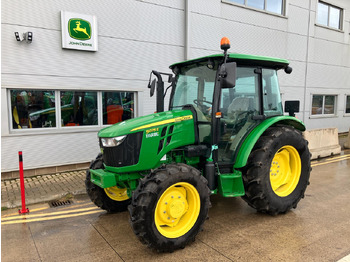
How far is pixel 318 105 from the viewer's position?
13.3 metres

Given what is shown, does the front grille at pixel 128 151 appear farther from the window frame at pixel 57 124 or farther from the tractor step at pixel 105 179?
the window frame at pixel 57 124

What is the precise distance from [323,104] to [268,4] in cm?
574

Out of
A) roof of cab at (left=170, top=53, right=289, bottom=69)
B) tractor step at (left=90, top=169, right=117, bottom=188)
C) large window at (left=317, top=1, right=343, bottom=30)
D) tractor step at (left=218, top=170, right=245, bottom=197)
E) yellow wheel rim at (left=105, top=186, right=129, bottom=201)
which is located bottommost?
yellow wheel rim at (left=105, top=186, right=129, bottom=201)

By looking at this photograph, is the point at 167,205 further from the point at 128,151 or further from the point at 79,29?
the point at 79,29

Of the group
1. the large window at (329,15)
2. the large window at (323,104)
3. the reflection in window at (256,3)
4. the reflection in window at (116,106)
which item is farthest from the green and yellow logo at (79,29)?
the large window at (329,15)

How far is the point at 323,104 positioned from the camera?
13.5 m

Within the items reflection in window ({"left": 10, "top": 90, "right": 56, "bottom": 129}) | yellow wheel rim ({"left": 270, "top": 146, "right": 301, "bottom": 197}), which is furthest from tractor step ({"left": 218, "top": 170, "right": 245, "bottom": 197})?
reflection in window ({"left": 10, "top": 90, "right": 56, "bottom": 129})

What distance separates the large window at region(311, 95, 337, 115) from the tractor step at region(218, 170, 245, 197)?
10.7 m

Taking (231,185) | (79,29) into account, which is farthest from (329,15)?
(231,185)

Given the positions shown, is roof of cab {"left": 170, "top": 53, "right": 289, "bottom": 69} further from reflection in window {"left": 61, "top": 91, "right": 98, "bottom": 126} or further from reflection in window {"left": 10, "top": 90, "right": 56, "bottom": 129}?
reflection in window {"left": 10, "top": 90, "right": 56, "bottom": 129}

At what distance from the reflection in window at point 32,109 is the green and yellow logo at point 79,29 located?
1.58 meters

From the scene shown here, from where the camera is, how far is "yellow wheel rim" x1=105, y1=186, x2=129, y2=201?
4363 millimetres

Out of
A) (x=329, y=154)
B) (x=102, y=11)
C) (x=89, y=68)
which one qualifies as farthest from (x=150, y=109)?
(x=329, y=154)

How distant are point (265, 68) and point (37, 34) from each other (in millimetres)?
5457
